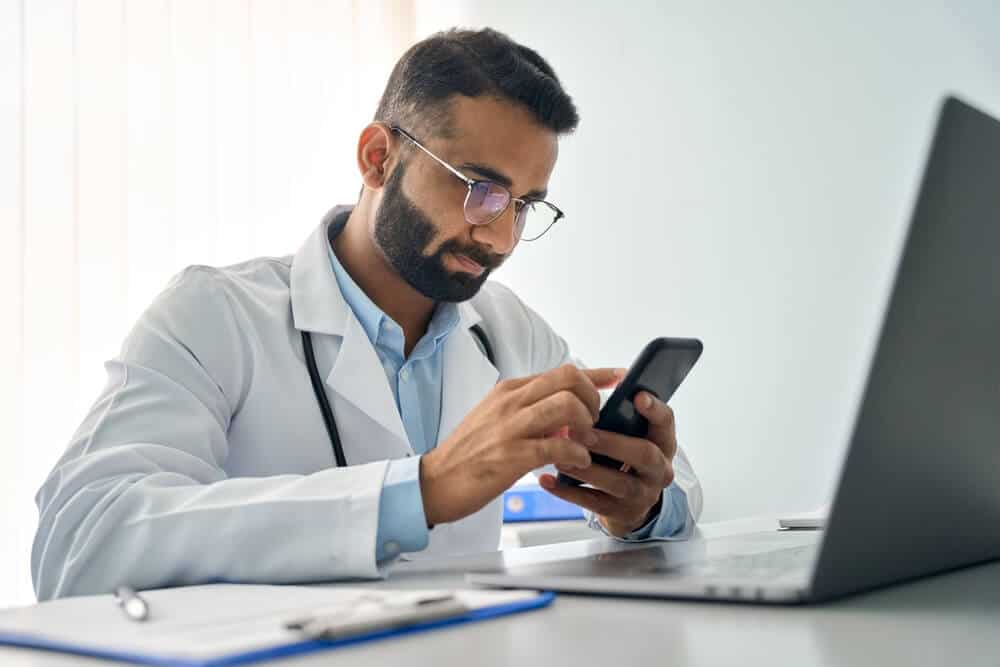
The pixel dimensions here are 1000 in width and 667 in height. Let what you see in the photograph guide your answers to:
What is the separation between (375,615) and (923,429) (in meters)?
0.36

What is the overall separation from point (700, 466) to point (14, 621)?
7.68ft

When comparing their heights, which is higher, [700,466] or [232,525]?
[232,525]

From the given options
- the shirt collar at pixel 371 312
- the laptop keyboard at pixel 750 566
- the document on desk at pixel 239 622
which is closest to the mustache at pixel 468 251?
the shirt collar at pixel 371 312

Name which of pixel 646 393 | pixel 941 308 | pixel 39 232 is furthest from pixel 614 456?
pixel 39 232

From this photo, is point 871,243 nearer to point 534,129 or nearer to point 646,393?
point 534,129

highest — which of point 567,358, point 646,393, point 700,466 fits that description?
point 646,393

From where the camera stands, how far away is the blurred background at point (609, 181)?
8.36ft

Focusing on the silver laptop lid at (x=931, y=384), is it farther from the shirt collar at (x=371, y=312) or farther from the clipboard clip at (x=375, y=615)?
the shirt collar at (x=371, y=312)

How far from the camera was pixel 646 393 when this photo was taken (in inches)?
44.8

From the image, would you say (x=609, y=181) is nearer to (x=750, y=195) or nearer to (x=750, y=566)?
(x=750, y=195)

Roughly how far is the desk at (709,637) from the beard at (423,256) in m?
0.95

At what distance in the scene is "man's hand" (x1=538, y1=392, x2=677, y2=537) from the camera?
116cm

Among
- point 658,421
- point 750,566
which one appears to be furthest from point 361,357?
point 750,566

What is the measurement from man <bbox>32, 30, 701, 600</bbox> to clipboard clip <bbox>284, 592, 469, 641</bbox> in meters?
→ 0.28
